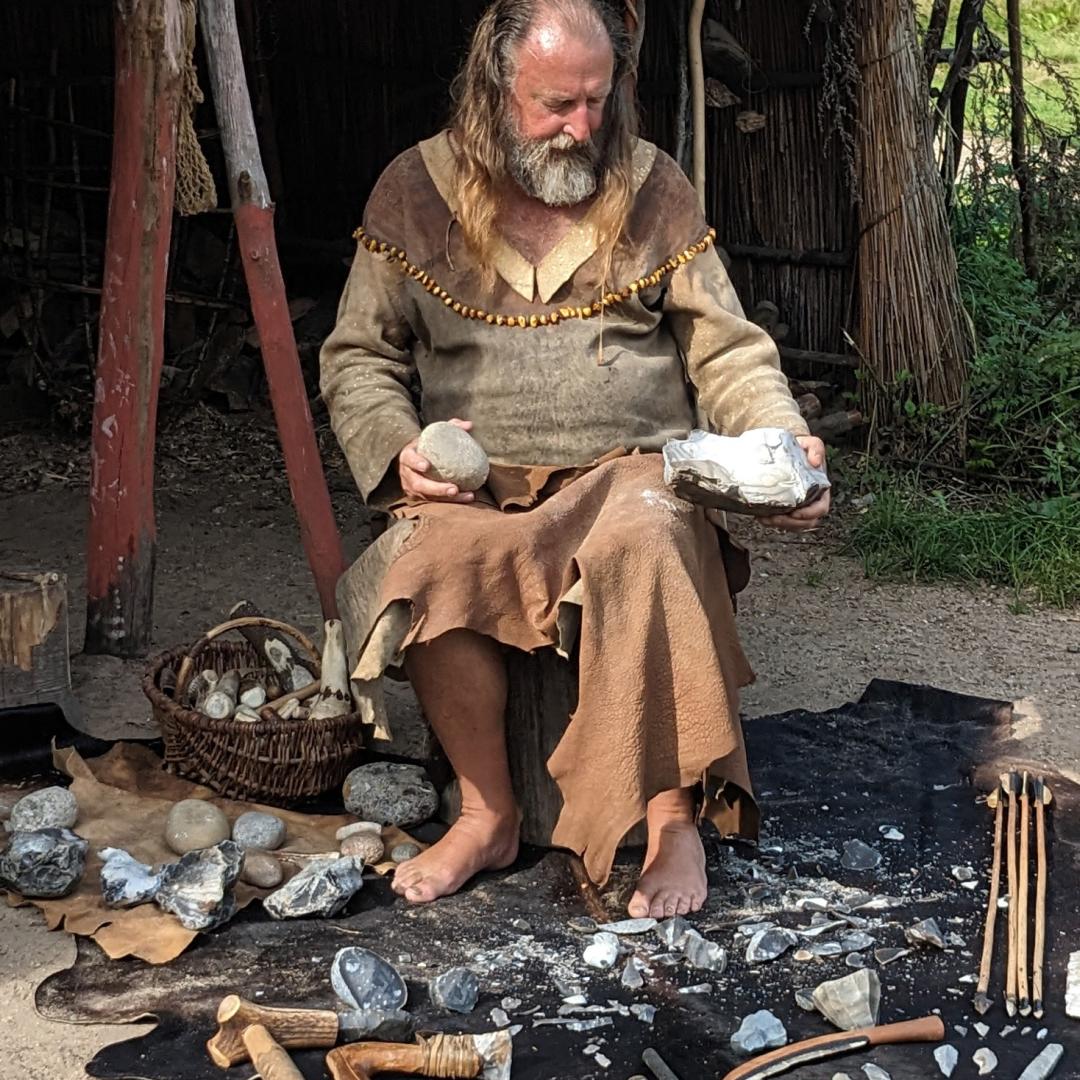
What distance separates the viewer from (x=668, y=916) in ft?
10.1

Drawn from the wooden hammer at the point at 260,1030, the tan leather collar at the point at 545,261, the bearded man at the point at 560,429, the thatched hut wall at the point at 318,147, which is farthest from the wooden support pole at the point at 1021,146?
the wooden hammer at the point at 260,1030

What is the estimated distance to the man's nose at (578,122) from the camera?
3348 millimetres

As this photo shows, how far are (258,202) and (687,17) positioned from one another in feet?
8.63

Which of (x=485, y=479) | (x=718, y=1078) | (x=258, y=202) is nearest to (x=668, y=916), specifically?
(x=718, y=1078)

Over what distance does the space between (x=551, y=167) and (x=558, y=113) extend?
12cm

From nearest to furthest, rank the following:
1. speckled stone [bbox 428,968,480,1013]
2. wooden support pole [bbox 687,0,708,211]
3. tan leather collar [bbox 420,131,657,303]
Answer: speckled stone [bbox 428,968,480,1013], tan leather collar [bbox 420,131,657,303], wooden support pole [bbox 687,0,708,211]

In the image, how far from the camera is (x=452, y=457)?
3.24 m

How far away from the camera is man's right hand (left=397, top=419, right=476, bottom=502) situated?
3.24 meters

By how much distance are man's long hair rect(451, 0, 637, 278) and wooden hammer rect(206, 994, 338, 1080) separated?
1.69 metres

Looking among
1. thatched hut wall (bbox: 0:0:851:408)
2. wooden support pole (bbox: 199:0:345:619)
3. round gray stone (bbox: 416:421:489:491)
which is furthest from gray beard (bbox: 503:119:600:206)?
thatched hut wall (bbox: 0:0:851:408)

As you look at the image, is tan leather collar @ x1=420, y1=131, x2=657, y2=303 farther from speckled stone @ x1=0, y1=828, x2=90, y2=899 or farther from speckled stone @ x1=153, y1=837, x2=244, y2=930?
speckled stone @ x1=0, y1=828, x2=90, y2=899

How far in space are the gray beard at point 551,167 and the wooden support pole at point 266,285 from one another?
975mm

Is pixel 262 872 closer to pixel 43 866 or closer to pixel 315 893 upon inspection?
pixel 315 893

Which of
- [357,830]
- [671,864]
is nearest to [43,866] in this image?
[357,830]
